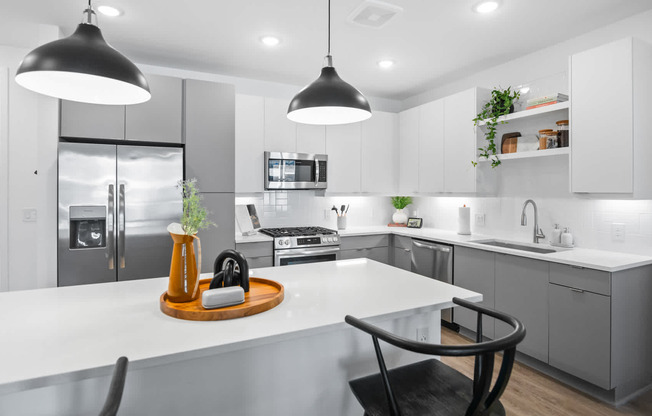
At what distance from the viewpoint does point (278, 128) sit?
3869 millimetres

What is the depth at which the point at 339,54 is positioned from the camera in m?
3.34

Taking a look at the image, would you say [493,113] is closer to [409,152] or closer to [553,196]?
[553,196]

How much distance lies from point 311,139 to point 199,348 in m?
3.19

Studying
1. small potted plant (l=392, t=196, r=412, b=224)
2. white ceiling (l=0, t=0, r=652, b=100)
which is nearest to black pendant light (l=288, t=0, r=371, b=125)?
white ceiling (l=0, t=0, r=652, b=100)

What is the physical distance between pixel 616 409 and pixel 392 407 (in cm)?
207

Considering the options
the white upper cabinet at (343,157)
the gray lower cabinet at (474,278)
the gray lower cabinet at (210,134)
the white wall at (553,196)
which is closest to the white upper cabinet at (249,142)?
the gray lower cabinet at (210,134)

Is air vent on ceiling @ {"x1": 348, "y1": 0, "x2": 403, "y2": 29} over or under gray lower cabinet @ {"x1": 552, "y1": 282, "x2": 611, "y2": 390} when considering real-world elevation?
over

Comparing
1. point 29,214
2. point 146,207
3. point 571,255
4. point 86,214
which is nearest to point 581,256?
point 571,255

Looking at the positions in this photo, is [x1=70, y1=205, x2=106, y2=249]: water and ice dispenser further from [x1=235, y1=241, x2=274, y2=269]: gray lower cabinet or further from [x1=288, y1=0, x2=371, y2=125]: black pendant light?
[x1=288, y1=0, x2=371, y2=125]: black pendant light

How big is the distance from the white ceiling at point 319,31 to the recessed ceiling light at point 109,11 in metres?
→ 0.07

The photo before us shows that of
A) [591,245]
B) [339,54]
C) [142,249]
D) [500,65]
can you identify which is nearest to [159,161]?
[142,249]

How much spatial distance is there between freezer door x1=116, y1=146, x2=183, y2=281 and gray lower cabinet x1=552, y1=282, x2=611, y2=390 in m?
3.01

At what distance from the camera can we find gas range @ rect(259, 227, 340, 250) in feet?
11.6

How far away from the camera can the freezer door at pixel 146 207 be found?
9.52 feet
